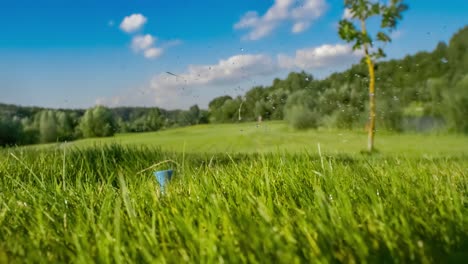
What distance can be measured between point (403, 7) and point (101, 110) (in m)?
19.5

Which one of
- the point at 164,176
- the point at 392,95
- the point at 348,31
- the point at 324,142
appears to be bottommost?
the point at 324,142

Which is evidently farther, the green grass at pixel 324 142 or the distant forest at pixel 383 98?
the distant forest at pixel 383 98

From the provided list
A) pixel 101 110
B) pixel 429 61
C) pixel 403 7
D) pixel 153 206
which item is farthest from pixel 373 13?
pixel 101 110

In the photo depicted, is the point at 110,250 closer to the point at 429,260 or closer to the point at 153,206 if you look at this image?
the point at 153,206

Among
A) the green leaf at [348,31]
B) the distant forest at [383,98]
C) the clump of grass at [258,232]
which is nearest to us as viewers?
the clump of grass at [258,232]

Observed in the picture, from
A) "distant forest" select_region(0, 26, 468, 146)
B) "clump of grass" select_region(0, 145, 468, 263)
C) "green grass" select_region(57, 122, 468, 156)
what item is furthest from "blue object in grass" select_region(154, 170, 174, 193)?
"distant forest" select_region(0, 26, 468, 146)

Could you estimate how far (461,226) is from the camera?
118cm

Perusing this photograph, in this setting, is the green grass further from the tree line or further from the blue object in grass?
the blue object in grass

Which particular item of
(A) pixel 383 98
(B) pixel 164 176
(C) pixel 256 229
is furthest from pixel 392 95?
(C) pixel 256 229

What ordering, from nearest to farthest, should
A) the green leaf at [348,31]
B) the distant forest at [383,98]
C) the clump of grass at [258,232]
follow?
the clump of grass at [258,232]
the green leaf at [348,31]
the distant forest at [383,98]

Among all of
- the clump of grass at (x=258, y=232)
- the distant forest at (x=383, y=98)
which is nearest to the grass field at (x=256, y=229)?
the clump of grass at (x=258, y=232)

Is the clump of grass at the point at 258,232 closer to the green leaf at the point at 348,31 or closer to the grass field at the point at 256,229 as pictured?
the grass field at the point at 256,229

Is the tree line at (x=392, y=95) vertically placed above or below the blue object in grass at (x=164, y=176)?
above

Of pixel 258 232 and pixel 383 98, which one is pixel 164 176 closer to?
pixel 258 232
